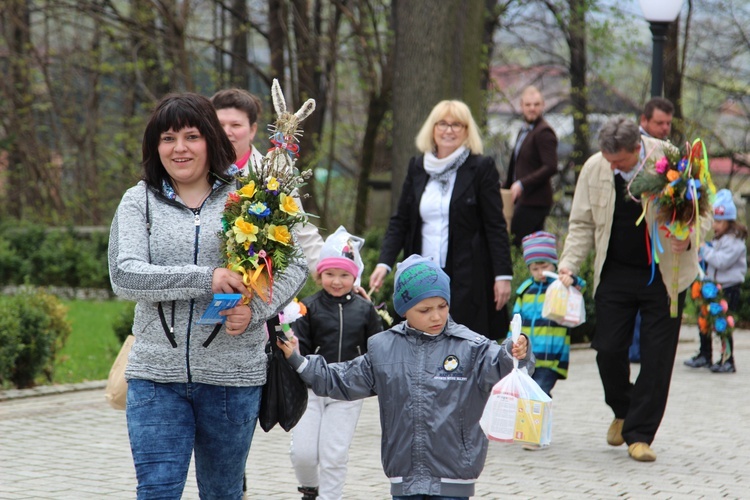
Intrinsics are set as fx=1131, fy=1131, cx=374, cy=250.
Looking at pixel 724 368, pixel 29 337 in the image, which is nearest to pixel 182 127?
pixel 29 337

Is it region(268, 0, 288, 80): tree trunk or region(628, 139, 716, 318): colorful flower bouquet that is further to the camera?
region(268, 0, 288, 80): tree trunk

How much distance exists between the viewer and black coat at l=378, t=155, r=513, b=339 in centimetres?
690

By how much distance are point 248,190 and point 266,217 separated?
11 cm

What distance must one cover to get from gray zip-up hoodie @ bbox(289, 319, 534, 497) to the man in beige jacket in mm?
3113

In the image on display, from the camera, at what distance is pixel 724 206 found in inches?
462

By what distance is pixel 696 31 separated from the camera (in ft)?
80.9

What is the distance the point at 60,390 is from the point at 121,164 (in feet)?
41.8

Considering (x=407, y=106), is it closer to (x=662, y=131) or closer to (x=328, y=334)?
(x=662, y=131)

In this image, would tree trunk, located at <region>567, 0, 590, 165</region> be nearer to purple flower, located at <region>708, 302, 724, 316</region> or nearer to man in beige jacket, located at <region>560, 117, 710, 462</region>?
purple flower, located at <region>708, 302, 724, 316</region>

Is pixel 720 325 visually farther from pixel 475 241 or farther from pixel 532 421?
pixel 532 421

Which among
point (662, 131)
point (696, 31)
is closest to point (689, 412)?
point (662, 131)

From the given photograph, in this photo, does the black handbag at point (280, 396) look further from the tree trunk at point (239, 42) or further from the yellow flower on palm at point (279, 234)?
the tree trunk at point (239, 42)

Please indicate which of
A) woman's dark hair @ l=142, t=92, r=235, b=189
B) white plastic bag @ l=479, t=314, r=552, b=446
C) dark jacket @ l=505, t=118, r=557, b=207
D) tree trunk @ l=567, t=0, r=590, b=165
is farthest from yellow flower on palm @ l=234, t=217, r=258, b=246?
tree trunk @ l=567, t=0, r=590, b=165

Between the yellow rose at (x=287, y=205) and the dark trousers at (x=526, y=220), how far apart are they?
7.47 meters
